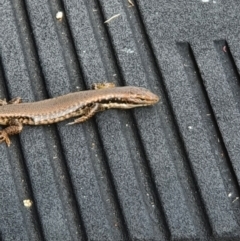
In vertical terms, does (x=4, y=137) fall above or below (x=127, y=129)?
above

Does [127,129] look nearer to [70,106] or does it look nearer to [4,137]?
[70,106]

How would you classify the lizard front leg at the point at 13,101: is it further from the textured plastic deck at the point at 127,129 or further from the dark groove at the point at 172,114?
the dark groove at the point at 172,114

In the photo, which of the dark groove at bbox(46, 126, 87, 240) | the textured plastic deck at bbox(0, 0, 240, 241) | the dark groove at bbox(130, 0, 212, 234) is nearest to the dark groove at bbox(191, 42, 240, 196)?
the textured plastic deck at bbox(0, 0, 240, 241)

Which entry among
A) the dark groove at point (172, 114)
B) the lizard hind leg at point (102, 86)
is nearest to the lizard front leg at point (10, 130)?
the lizard hind leg at point (102, 86)

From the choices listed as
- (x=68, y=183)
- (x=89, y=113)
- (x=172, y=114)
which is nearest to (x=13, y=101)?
(x=89, y=113)

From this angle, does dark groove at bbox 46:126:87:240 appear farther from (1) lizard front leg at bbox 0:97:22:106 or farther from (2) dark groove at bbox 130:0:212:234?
(2) dark groove at bbox 130:0:212:234

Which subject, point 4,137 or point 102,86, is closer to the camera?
point 4,137
